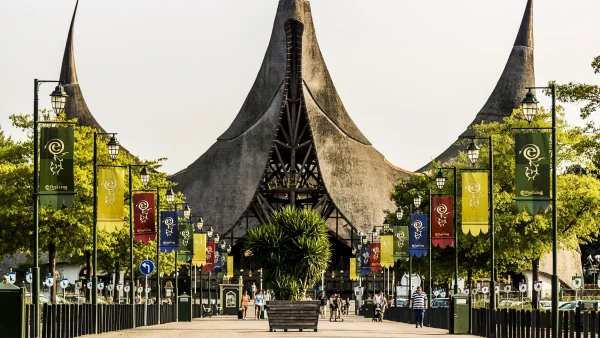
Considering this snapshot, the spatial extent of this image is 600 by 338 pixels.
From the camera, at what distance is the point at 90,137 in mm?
76688

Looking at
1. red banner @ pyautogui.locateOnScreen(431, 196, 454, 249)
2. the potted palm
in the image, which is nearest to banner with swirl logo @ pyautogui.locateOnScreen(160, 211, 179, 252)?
the potted palm

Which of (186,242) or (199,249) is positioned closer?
(186,242)

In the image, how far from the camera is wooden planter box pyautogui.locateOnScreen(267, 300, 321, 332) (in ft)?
153

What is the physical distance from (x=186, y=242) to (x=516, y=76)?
298 ft

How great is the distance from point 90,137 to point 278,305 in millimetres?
32807

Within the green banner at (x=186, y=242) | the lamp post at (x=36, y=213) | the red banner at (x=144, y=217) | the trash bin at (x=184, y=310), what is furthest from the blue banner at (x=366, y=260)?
the lamp post at (x=36, y=213)

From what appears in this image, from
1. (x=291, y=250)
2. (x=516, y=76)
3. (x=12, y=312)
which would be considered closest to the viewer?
(x=12, y=312)

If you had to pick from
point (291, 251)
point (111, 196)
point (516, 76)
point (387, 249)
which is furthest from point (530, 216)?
point (516, 76)

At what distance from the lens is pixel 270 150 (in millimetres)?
139375

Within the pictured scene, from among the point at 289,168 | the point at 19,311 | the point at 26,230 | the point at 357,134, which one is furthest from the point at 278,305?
the point at 357,134

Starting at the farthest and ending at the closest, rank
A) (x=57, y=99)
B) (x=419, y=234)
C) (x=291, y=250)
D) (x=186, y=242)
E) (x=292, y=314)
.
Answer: (x=186, y=242)
(x=419, y=234)
(x=291, y=250)
(x=292, y=314)
(x=57, y=99)

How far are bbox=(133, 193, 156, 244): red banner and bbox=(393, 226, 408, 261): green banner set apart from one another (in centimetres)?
1593

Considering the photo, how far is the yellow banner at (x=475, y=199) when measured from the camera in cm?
4325

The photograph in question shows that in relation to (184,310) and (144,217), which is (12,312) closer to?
(144,217)
